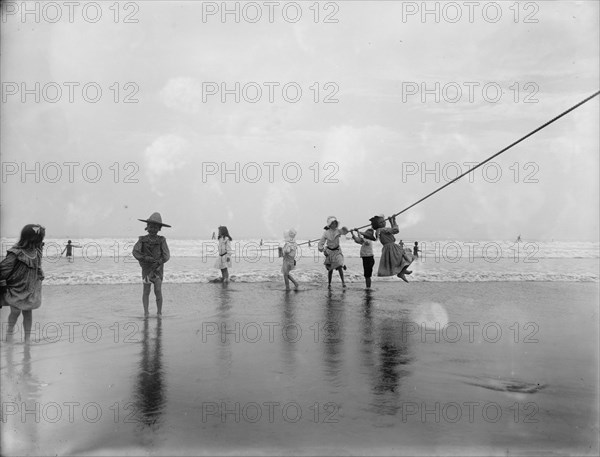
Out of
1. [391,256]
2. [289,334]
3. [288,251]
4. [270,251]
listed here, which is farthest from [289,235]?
[270,251]

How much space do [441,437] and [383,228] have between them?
875 cm

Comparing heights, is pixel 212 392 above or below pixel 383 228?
below

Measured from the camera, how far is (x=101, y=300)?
12531mm

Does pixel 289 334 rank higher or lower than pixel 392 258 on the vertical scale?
lower

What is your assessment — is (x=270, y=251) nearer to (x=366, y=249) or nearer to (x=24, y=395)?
(x=366, y=249)

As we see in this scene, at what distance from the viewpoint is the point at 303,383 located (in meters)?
5.42

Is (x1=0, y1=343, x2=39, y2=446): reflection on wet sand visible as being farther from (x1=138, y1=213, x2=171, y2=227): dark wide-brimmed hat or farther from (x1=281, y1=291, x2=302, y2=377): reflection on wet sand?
(x1=138, y1=213, x2=171, y2=227): dark wide-brimmed hat

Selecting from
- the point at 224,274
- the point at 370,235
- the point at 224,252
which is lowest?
the point at 224,274

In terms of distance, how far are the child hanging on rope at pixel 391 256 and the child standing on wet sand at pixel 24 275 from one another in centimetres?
745

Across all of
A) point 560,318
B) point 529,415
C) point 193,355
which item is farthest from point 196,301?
point 529,415

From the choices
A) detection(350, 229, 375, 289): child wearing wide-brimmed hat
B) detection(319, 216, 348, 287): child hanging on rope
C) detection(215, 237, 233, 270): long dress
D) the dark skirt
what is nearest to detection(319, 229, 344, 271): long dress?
detection(319, 216, 348, 287): child hanging on rope

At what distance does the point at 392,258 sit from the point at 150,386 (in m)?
7.95

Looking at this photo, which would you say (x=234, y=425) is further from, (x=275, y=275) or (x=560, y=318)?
(x=275, y=275)

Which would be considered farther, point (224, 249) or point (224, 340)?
point (224, 249)
